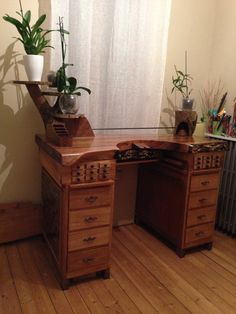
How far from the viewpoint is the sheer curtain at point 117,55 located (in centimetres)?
209

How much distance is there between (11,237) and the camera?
7.31 ft

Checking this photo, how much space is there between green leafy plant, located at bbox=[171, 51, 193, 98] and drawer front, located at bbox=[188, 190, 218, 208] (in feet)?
3.17

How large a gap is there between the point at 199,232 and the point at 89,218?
96 cm

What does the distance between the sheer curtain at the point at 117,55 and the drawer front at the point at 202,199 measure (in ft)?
2.39

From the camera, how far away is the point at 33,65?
1.82m

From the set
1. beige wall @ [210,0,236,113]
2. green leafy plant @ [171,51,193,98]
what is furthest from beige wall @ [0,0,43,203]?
beige wall @ [210,0,236,113]

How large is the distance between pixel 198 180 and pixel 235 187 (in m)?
0.51

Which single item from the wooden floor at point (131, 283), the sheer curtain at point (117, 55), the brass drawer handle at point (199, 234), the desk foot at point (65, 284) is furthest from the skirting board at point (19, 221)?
the brass drawer handle at point (199, 234)

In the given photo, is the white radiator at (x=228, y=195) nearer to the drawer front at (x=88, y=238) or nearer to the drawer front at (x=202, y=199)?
the drawer front at (x=202, y=199)

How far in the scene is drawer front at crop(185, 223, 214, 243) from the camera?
221cm

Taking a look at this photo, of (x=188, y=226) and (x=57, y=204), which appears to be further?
(x=188, y=226)

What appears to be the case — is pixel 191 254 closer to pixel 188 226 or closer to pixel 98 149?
pixel 188 226

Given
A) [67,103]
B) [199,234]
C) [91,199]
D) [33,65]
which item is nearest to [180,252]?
[199,234]

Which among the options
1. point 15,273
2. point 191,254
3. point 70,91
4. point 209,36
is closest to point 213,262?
point 191,254
